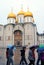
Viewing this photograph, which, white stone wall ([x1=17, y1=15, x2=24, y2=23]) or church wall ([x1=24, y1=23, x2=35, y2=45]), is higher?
white stone wall ([x1=17, y1=15, x2=24, y2=23])

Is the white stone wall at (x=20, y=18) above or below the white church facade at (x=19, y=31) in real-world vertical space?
above

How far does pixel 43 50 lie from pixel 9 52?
2393 mm

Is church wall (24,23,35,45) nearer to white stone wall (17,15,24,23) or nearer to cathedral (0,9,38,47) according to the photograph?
cathedral (0,9,38,47)

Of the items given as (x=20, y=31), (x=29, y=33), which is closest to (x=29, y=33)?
(x=29, y=33)

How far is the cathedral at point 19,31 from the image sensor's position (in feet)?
167

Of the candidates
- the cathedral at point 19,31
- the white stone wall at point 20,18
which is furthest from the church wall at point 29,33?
the white stone wall at point 20,18

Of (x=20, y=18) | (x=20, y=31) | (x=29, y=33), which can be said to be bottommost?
(x=29, y=33)

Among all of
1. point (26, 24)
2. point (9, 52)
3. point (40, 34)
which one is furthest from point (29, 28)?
point (9, 52)

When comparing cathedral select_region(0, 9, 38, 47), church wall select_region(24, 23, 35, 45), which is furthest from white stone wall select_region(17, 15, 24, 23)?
church wall select_region(24, 23, 35, 45)

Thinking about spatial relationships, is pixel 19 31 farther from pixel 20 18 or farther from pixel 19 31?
pixel 20 18

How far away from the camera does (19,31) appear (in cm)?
5188

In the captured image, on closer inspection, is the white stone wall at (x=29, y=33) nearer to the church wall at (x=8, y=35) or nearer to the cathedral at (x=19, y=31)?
the cathedral at (x=19, y=31)

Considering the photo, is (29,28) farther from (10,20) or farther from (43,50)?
(43,50)

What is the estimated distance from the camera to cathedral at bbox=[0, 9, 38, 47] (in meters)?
50.8
